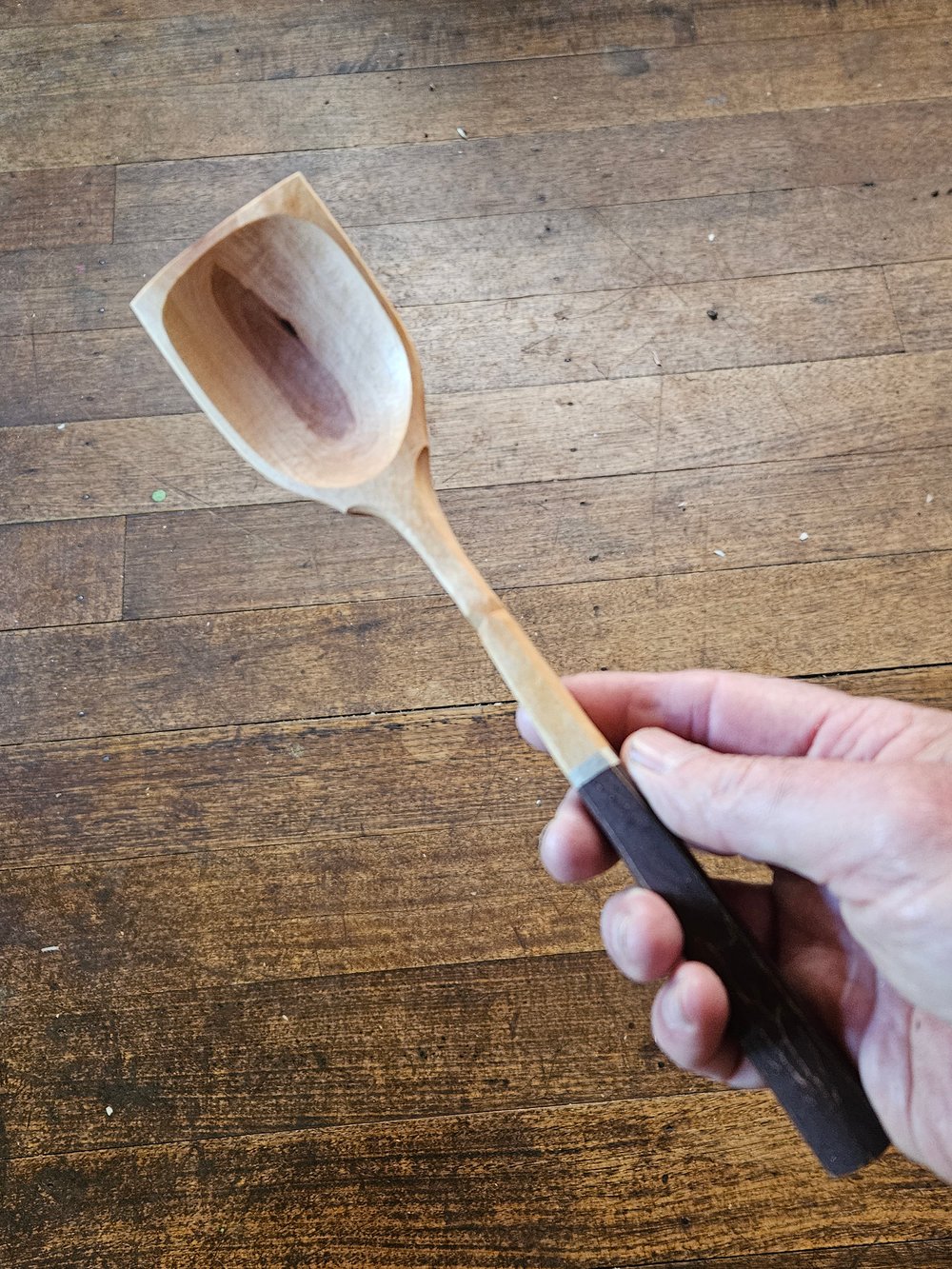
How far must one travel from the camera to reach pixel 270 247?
1.86 ft

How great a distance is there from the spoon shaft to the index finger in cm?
10

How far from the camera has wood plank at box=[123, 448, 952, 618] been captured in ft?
3.00

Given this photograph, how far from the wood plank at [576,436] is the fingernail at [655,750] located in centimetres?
43

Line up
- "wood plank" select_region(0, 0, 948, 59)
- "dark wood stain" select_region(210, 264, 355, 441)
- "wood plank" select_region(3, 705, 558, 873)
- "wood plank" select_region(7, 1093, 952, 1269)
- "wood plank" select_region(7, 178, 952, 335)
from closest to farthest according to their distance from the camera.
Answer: "dark wood stain" select_region(210, 264, 355, 441), "wood plank" select_region(7, 1093, 952, 1269), "wood plank" select_region(3, 705, 558, 873), "wood plank" select_region(7, 178, 952, 335), "wood plank" select_region(0, 0, 948, 59)

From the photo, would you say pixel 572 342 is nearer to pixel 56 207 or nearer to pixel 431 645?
pixel 431 645

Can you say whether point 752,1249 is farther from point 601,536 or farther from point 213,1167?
point 601,536

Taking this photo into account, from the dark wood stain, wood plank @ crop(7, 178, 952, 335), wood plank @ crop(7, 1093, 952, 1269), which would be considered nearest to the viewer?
the dark wood stain

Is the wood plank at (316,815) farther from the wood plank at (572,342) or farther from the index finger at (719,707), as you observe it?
the wood plank at (572,342)

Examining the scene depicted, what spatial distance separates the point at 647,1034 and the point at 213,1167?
37cm

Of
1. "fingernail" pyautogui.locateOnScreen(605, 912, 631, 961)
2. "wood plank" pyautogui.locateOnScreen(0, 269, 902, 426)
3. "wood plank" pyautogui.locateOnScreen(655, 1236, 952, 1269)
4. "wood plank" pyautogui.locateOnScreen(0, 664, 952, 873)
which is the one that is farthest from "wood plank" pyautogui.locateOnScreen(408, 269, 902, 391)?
"wood plank" pyautogui.locateOnScreen(655, 1236, 952, 1269)

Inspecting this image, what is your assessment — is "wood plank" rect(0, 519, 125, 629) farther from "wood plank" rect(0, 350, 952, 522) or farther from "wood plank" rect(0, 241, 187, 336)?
"wood plank" rect(0, 241, 187, 336)

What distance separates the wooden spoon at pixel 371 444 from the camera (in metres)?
0.51

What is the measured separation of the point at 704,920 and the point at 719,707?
0.17 m

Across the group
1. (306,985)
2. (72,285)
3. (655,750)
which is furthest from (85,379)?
(655,750)
